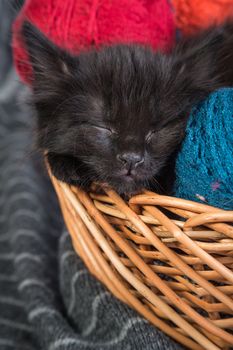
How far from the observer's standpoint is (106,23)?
1032 mm

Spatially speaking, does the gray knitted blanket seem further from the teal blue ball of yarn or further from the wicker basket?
the teal blue ball of yarn

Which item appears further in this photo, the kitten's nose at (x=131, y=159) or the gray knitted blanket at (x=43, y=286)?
the gray knitted blanket at (x=43, y=286)

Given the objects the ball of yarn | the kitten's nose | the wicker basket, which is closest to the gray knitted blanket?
the wicker basket

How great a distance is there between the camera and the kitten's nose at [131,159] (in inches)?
30.2

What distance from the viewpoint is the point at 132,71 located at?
822mm

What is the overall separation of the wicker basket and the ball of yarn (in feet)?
1.73

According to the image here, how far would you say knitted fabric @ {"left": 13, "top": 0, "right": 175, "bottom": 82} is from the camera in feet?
3.38

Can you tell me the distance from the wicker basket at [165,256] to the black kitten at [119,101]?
Answer: 54mm

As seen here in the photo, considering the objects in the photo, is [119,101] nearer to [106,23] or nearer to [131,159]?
[131,159]

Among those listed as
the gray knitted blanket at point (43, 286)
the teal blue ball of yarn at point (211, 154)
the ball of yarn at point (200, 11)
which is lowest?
the gray knitted blanket at point (43, 286)

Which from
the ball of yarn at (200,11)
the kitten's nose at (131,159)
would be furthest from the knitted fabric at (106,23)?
the kitten's nose at (131,159)

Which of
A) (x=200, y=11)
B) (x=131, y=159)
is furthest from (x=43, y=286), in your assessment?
(x=200, y=11)

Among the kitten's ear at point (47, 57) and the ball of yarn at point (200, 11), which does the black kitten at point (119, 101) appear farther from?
the ball of yarn at point (200, 11)

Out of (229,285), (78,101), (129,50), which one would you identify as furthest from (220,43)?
(229,285)
